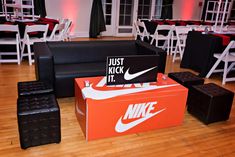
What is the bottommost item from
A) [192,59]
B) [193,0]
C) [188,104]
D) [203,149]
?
[203,149]

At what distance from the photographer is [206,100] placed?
260 centimetres

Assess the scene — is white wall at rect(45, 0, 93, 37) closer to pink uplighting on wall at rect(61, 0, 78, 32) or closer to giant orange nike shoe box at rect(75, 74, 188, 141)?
pink uplighting on wall at rect(61, 0, 78, 32)

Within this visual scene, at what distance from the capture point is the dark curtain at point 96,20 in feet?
25.0

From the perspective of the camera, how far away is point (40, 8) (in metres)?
6.91

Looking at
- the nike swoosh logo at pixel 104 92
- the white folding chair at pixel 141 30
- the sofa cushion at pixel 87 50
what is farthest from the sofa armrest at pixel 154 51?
the white folding chair at pixel 141 30

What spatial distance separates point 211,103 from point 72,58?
2.02 m

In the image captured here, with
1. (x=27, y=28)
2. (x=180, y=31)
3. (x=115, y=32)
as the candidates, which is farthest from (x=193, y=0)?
(x=27, y=28)

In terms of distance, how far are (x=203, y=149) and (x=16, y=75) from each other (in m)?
3.24

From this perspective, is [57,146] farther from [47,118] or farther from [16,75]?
[16,75]

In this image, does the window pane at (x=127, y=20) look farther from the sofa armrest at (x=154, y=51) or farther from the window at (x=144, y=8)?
the sofa armrest at (x=154, y=51)

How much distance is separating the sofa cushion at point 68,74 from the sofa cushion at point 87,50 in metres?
0.25

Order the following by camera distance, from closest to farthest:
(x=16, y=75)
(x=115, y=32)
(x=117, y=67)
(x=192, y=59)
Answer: (x=117, y=67), (x=16, y=75), (x=192, y=59), (x=115, y=32)

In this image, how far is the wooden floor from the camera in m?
2.11

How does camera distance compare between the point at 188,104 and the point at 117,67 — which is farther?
the point at 188,104
